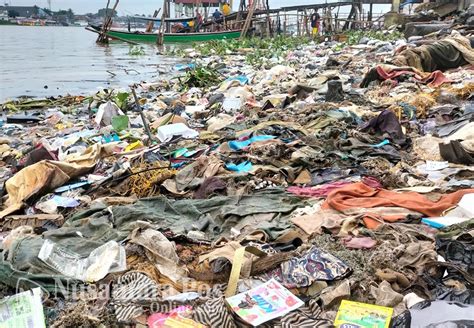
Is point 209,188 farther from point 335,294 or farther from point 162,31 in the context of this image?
point 162,31

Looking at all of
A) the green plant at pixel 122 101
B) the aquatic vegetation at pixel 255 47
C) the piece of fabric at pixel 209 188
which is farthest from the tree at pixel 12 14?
the piece of fabric at pixel 209 188

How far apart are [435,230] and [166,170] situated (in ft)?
8.47

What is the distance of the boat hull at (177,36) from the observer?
83.0ft

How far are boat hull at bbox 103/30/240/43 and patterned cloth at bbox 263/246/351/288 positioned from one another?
23.2 metres

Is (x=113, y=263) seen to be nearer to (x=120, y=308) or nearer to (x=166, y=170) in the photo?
(x=120, y=308)

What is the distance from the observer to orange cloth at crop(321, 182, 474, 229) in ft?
11.0

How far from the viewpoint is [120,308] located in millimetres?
2500

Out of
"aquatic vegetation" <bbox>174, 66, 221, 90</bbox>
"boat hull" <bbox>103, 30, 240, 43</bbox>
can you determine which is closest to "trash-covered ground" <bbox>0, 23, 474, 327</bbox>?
"aquatic vegetation" <bbox>174, 66, 221, 90</bbox>

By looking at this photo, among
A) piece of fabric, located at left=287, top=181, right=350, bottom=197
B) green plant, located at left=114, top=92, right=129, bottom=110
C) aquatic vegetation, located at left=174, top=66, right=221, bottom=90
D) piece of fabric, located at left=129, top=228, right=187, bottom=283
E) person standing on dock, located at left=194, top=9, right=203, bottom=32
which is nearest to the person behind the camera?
piece of fabric, located at left=129, top=228, right=187, bottom=283

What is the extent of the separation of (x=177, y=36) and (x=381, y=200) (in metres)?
24.8

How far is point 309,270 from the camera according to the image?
276 cm

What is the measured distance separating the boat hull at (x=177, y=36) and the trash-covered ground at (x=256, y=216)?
1845 cm

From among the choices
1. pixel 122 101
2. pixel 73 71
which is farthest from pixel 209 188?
pixel 73 71

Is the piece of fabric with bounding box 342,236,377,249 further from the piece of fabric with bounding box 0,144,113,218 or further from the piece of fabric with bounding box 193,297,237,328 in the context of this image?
the piece of fabric with bounding box 0,144,113,218
